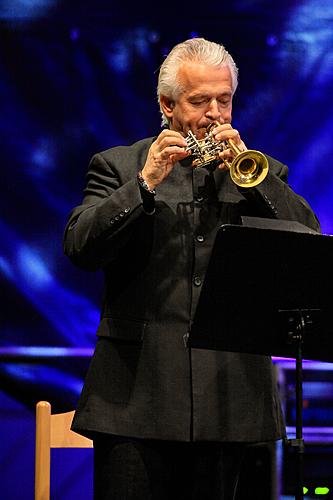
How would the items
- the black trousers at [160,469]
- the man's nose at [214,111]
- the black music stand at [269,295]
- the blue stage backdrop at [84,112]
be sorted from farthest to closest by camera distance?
the blue stage backdrop at [84,112], the man's nose at [214,111], the black trousers at [160,469], the black music stand at [269,295]

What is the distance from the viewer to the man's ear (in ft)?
8.24

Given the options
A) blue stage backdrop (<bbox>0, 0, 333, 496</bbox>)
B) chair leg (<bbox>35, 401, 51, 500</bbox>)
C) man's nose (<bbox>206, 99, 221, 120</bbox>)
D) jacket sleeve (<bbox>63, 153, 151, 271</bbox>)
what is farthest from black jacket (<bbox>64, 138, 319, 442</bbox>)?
blue stage backdrop (<bbox>0, 0, 333, 496</bbox>)

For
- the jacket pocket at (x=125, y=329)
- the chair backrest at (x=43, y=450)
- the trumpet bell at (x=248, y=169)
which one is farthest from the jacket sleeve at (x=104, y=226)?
the chair backrest at (x=43, y=450)

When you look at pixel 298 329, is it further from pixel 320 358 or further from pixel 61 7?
pixel 61 7

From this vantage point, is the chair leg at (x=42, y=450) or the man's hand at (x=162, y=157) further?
the chair leg at (x=42, y=450)

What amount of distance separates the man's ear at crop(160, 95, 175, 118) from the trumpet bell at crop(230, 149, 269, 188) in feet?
0.86

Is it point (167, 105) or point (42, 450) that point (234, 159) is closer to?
point (167, 105)

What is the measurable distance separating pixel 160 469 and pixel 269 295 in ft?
1.68

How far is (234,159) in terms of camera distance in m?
A: 2.37

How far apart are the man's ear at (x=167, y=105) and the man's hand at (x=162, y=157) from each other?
222 millimetres

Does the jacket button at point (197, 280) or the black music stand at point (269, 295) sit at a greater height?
the jacket button at point (197, 280)

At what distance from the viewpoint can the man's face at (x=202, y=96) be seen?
2.42 m

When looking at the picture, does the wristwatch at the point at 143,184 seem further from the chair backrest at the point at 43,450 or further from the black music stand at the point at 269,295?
the chair backrest at the point at 43,450

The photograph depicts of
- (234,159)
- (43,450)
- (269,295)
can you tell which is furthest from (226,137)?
(43,450)
